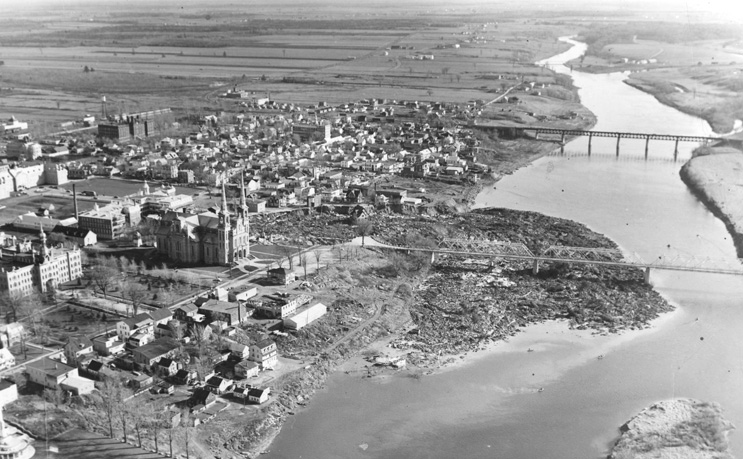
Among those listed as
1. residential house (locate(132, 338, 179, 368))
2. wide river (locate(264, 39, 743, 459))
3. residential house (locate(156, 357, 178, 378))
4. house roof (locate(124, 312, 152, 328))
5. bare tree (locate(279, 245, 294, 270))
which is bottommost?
wide river (locate(264, 39, 743, 459))

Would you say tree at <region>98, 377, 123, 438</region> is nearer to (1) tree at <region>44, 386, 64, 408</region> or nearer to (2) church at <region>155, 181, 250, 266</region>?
(1) tree at <region>44, 386, 64, 408</region>

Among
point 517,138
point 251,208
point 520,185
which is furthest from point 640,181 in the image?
point 251,208

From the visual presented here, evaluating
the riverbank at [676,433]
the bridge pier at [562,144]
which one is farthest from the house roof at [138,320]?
the bridge pier at [562,144]

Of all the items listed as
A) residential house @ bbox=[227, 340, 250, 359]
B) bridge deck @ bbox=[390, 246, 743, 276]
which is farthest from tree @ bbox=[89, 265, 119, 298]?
bridge deck @ bbox=[390, 246, 743, 276]

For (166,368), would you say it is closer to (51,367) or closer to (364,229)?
(51,367)

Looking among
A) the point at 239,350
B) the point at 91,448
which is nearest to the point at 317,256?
the point at 239,350
